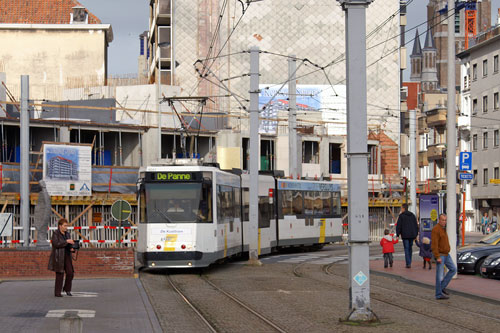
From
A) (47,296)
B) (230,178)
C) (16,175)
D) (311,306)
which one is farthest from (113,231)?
(311,306)

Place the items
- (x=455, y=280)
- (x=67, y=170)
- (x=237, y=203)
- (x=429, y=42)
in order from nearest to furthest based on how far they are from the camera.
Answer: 1. (x=455, y=280)
2. (x=237, y=203)
3. (x=67, y=170)
4. (x=429, y=42)

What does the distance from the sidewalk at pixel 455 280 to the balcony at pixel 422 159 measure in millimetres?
67012

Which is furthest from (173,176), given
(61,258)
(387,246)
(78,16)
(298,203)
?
(78,16)

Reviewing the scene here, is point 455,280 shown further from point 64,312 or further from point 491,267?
point 64,312

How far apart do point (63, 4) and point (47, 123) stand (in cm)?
2592

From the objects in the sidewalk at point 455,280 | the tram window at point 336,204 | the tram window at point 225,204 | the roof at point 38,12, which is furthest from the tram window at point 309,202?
the roof at point 38,12

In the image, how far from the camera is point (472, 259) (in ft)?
80.4

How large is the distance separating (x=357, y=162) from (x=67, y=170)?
89.4 feet

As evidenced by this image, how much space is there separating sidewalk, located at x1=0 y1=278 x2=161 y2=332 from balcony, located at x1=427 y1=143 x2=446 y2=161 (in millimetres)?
70392

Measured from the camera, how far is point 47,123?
4688 cm

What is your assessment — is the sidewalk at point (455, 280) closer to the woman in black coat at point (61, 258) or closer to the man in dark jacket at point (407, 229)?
the man in dark jacket at point (407, 229)

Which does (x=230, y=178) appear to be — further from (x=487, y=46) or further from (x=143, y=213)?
(x=487, y=46)

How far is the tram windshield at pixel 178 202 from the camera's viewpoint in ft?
78.5

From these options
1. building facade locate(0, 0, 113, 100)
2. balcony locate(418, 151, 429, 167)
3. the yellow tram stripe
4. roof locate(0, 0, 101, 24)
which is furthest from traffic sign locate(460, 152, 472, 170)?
balcony locate(418, 151, 429, 167)
